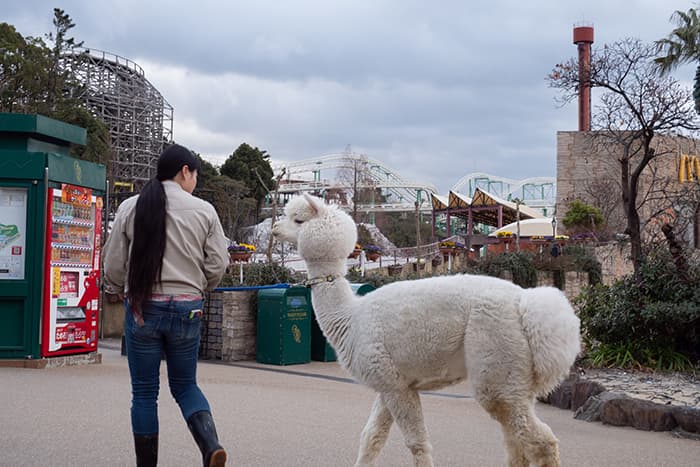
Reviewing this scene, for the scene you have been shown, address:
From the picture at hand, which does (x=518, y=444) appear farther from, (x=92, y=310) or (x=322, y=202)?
(x=92, y=310)

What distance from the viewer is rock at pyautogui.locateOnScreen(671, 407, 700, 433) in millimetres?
5836

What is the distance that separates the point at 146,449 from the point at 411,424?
133cm

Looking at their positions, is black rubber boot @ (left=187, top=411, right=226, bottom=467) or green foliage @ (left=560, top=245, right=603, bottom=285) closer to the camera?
black rubber boot @ (left=187, top=411, right=226, bottom=467)

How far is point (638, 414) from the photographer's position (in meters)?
6.14

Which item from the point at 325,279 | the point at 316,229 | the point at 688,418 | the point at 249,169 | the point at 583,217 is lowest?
the point at 688,418

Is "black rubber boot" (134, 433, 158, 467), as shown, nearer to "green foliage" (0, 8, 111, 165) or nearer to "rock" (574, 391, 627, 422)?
"rock" (574, 391, 627, 422)

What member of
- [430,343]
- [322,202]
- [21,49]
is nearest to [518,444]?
[430,343]

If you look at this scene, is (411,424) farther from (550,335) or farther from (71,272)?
(71,272)

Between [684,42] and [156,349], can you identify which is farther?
[684,42]

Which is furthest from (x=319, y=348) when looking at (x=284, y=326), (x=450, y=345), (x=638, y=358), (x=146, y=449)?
(x=450, y=345)

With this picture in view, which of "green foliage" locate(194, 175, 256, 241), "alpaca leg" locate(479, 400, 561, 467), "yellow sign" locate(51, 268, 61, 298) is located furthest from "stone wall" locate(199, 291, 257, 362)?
"green foliage" locate(194, 175, 256, 241)

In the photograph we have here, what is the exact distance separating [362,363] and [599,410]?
3506 millimetres

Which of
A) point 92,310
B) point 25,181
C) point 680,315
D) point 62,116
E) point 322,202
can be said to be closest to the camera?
point 322,202

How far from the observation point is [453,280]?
3.84 metres
